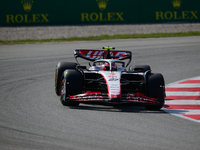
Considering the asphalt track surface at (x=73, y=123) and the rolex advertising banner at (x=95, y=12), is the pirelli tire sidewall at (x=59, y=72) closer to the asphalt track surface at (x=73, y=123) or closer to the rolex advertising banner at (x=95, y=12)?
the asphalt track surface at (x=73, y=123)

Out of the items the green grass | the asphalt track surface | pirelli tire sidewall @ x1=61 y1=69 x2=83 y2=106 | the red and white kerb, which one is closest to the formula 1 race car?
pirelli tire sidewall @ x1=61 y1=69 x2=83 y2=106

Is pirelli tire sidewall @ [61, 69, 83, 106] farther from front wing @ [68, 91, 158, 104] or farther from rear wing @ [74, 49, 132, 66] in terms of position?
rear wing @ [74, 49, 132, 66]

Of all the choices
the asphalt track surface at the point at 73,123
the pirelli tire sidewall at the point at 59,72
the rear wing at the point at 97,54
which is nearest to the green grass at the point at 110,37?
the asphalt track surface at the point at 73,123

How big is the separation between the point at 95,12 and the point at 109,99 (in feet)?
56.5

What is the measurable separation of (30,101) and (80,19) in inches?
634

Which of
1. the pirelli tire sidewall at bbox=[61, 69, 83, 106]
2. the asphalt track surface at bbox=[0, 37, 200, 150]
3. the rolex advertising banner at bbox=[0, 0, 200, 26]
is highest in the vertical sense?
the rolex advertising banner at bbox=[0, 0, 200, 26]

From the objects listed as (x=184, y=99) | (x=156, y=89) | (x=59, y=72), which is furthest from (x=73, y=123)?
(x=184, y=99)

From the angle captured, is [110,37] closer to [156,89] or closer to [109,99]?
[156,89]

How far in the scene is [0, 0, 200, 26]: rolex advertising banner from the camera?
73.9 feet

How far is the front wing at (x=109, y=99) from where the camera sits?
695cm

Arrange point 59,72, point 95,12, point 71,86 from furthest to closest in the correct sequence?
point 95,12, point 59,72, point 71,86

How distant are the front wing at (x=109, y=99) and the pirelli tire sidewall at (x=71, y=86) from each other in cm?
11

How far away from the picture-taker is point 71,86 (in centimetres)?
729

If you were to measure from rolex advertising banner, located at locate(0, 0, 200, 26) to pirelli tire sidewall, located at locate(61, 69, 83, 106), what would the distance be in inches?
633
